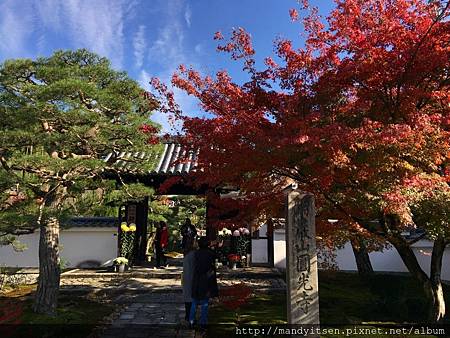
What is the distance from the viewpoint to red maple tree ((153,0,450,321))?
5.23 meters

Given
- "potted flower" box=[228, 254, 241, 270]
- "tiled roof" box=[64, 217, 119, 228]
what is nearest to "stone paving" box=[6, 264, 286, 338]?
"potted flower" box=[228, 254, 241, 270]

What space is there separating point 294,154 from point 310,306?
7.19 ft

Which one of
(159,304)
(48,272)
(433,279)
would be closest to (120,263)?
(159,304)

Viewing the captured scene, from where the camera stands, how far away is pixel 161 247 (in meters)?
14.9

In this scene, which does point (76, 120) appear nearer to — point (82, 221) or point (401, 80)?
point (401, 80)

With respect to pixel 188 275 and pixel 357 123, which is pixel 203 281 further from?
pixel 357 123

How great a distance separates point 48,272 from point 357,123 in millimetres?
6695

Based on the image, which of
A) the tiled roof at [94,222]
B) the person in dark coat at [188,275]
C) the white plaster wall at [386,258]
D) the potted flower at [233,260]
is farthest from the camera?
the tiled roof at [94,222]

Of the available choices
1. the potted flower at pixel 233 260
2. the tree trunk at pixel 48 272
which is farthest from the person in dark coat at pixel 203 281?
the potted flower at pixel 233 260

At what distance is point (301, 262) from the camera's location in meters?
5.52

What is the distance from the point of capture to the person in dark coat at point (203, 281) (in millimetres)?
6869

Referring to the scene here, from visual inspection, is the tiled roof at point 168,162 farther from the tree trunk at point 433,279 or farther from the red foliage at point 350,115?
the tree trunk at point 433,279

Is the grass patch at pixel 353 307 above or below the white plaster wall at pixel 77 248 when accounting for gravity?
below

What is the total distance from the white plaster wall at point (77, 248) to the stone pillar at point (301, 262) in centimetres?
1167
